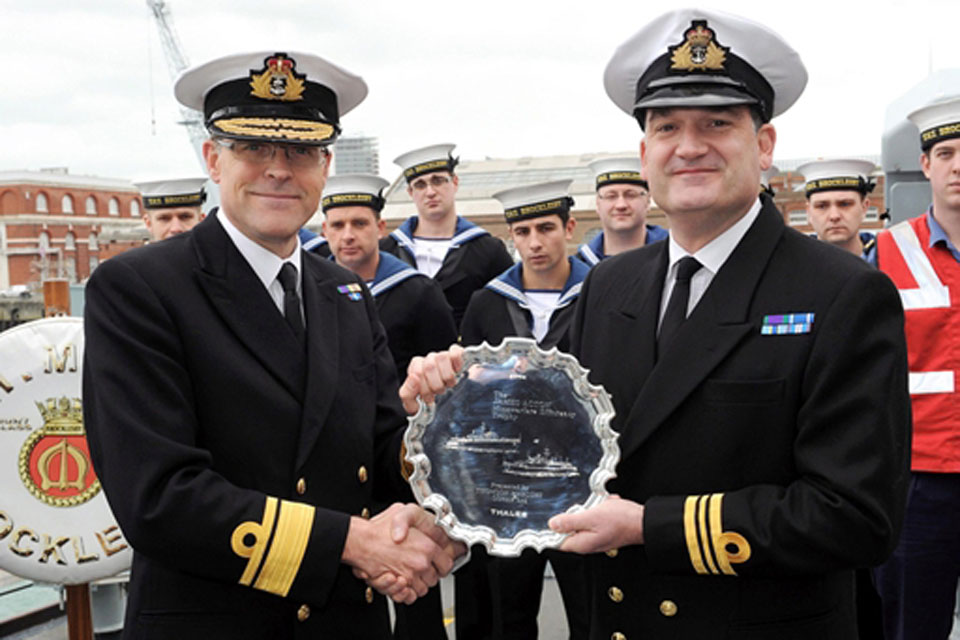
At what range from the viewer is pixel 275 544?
6.83ft

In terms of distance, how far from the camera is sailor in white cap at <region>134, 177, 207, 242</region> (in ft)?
18.4

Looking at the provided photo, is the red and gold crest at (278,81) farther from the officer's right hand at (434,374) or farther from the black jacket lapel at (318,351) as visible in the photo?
the officer's right hand at (434,374)

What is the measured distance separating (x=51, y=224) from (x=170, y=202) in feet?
254

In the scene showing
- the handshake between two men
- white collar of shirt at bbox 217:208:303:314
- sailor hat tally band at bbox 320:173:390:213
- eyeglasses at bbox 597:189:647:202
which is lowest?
the handshake between two men

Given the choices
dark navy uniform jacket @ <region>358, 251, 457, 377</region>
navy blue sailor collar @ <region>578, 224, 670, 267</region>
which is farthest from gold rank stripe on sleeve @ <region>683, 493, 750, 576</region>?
navy blue sailor collar @ <region>578, 224, 670, 267</region>

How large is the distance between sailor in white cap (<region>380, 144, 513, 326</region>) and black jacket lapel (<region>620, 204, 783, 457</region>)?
4179 millimetres

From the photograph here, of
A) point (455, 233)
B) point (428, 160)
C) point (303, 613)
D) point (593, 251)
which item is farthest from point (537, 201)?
point (303, 613)

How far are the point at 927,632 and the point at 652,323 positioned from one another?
2.14 metres

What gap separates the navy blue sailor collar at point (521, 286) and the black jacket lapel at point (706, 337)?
2.60 metres

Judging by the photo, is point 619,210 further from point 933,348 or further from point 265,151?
point 265,151

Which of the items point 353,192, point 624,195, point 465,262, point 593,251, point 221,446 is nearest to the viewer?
point 221,446

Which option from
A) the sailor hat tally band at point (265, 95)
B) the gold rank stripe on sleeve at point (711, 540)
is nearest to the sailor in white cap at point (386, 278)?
the sailor hat tally band at point (265, 95)

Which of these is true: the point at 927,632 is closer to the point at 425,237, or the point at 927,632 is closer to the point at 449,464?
the point at 449,464

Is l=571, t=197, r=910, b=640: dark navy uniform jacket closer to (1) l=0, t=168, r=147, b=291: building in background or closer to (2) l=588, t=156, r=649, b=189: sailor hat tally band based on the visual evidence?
(2) l=588, t=156, r=649, b=189: sailor hat tally band
